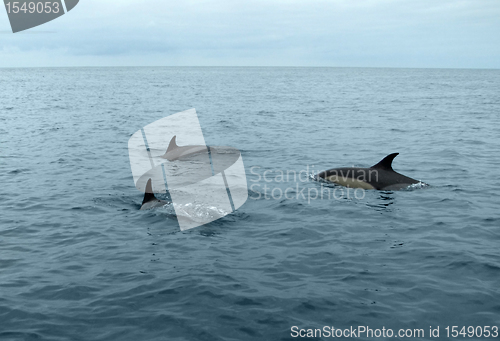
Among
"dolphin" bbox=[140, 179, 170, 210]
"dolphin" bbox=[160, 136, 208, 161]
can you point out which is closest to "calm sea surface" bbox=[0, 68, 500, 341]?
"dolphin" bbox=[140, 179, 170, 210]

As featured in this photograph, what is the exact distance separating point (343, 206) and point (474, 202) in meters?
3.95

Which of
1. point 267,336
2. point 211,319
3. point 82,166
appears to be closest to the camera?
point 267,336

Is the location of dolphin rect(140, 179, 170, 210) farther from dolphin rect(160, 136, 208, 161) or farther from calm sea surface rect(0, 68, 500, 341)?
dolphin rect(160, 136, 208, 161)

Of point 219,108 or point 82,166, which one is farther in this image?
point 219,108

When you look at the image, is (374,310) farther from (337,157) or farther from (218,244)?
(337,157)

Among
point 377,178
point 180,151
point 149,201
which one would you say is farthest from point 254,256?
point 180,151

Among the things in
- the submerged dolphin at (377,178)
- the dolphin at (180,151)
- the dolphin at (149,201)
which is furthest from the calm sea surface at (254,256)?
the dolphin at (180,151)

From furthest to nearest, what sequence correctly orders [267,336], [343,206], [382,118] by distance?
1. [382,118]
2. [343,206]
3. [267,336]

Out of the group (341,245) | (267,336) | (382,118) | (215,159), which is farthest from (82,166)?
(382,118)

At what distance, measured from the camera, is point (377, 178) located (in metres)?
14.1

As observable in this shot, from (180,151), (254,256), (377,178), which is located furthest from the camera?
(180,151)

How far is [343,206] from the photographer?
41.1 feet

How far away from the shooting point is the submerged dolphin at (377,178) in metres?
14.0

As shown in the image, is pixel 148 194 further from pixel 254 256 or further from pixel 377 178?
pixel 377 178
